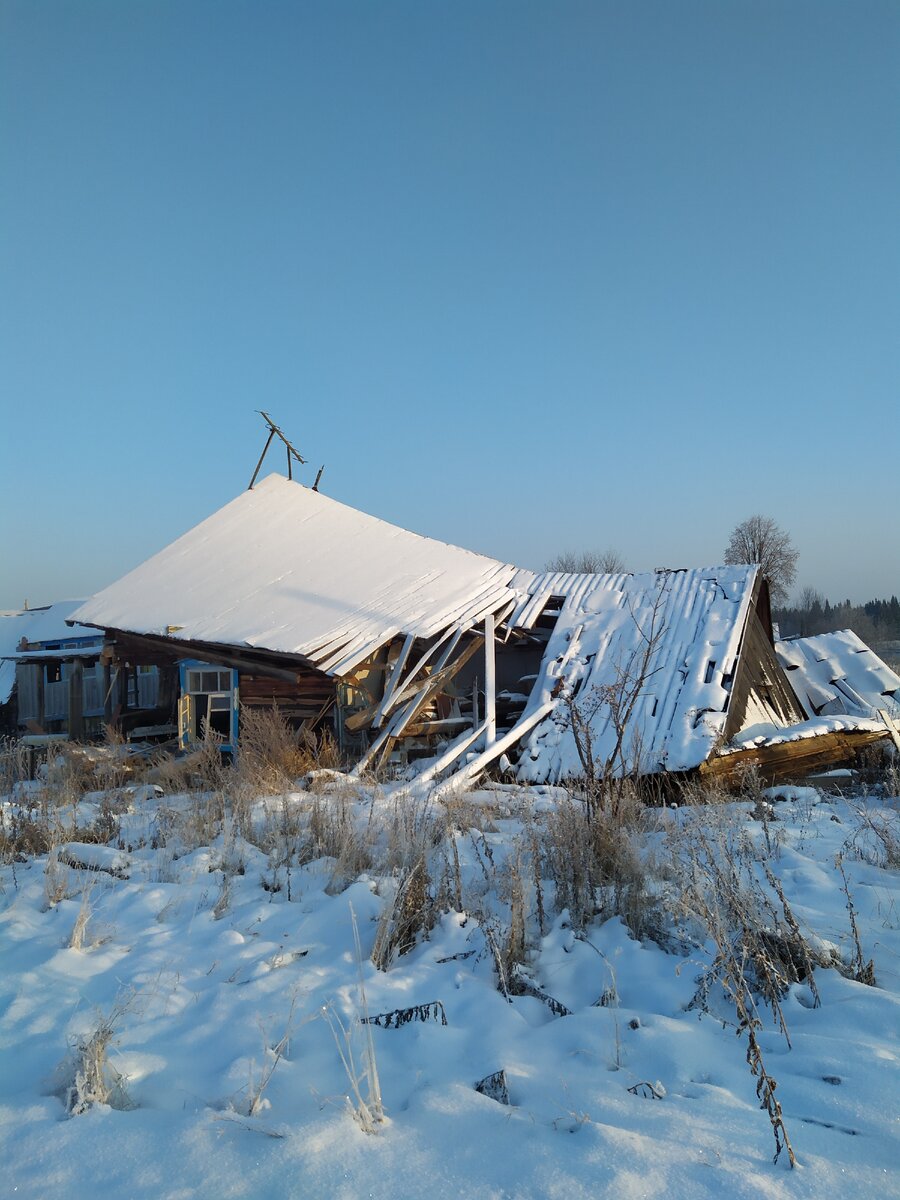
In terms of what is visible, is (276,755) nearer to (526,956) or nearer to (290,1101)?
(526,956)

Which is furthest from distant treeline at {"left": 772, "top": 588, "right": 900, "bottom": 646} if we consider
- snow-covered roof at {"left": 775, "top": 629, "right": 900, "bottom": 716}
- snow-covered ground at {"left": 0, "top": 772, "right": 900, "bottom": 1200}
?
snow-covered ground at {"left": 0, "top": 772, "right": 900, "bottom": 1200}

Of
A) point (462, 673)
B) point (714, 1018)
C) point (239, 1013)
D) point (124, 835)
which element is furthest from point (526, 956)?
point (462, 673)

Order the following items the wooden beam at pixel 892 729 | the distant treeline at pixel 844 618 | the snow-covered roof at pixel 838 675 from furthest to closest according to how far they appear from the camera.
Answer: the distant treeline at pixel 844 618 < the snow-covered roof at pixel 838 675 < the wooden beam at pixel 892 729

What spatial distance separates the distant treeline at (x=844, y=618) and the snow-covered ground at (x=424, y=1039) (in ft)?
163

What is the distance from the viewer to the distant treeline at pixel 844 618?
5491cm

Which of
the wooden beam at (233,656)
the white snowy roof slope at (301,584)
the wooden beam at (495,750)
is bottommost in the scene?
the wooden beam at (495,750)

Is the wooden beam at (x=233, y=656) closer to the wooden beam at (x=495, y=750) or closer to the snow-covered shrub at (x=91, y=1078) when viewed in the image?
the wooden beam at (x=495, y=750)

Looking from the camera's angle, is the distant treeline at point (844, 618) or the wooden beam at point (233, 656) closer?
the wooden beam at point (233, 656)

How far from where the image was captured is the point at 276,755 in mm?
10086

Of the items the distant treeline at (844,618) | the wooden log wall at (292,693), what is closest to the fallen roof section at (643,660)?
the wooden log wall at (292,693)

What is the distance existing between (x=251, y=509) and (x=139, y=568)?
2917mm

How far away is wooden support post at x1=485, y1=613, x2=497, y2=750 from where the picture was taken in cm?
1210

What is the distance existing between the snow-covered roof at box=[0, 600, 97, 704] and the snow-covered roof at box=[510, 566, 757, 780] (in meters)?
14.6

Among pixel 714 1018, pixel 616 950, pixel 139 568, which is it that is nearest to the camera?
pixel 714 1018
